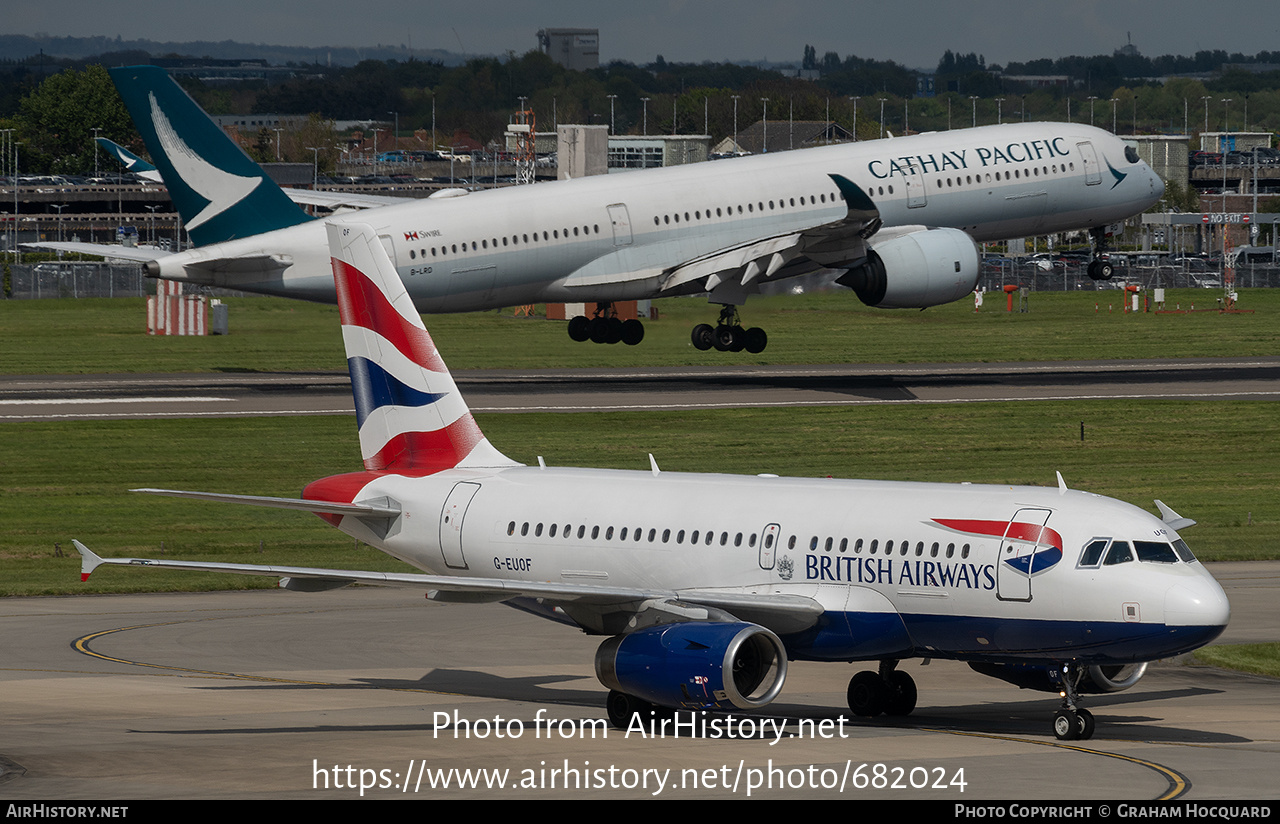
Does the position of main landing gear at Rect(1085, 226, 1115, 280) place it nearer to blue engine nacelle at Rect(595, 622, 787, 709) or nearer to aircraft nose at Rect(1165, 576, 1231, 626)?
aircraft nose at Rect(1165, 576, 1231, 626)

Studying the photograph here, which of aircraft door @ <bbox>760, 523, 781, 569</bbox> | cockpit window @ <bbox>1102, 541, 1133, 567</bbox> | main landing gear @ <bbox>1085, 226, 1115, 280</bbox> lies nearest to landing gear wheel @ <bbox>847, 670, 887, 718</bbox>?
aircraft door @ <bbox>760, 523, 781, 569</bbox>

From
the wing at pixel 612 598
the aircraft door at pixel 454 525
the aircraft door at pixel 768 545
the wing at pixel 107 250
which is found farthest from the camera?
the wing at pixel 107 250

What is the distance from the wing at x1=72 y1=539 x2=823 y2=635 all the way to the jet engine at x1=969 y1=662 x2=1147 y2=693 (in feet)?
11.5

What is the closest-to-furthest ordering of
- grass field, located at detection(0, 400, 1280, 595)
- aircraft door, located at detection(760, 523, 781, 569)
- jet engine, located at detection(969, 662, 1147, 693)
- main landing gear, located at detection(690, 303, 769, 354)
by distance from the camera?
1. jet engine, located at detection(969, 662, 1147, 693)
2. aircraft door, located at detection(760, 523, 781, 569)
3. grass field, located at detection(0, 400, 1280, 595)
4. main landing gear, located at detection(690, 303, 769, 354)

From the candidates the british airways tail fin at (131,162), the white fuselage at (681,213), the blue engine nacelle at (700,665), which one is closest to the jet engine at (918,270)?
the white fuselage at (681,213)

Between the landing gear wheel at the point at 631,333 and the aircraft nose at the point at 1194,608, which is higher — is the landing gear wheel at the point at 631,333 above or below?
above

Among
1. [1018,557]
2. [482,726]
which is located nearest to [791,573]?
[1018,557]

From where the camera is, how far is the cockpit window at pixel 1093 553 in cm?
2797

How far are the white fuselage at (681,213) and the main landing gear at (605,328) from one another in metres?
3.06

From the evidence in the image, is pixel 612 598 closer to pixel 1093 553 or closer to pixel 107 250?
pixel 1093 553

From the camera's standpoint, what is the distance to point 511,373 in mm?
84438

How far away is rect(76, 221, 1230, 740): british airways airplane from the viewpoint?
28.0m

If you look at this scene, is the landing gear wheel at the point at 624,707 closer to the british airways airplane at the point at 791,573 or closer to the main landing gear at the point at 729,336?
the british airways airplane at the point at 791,573
